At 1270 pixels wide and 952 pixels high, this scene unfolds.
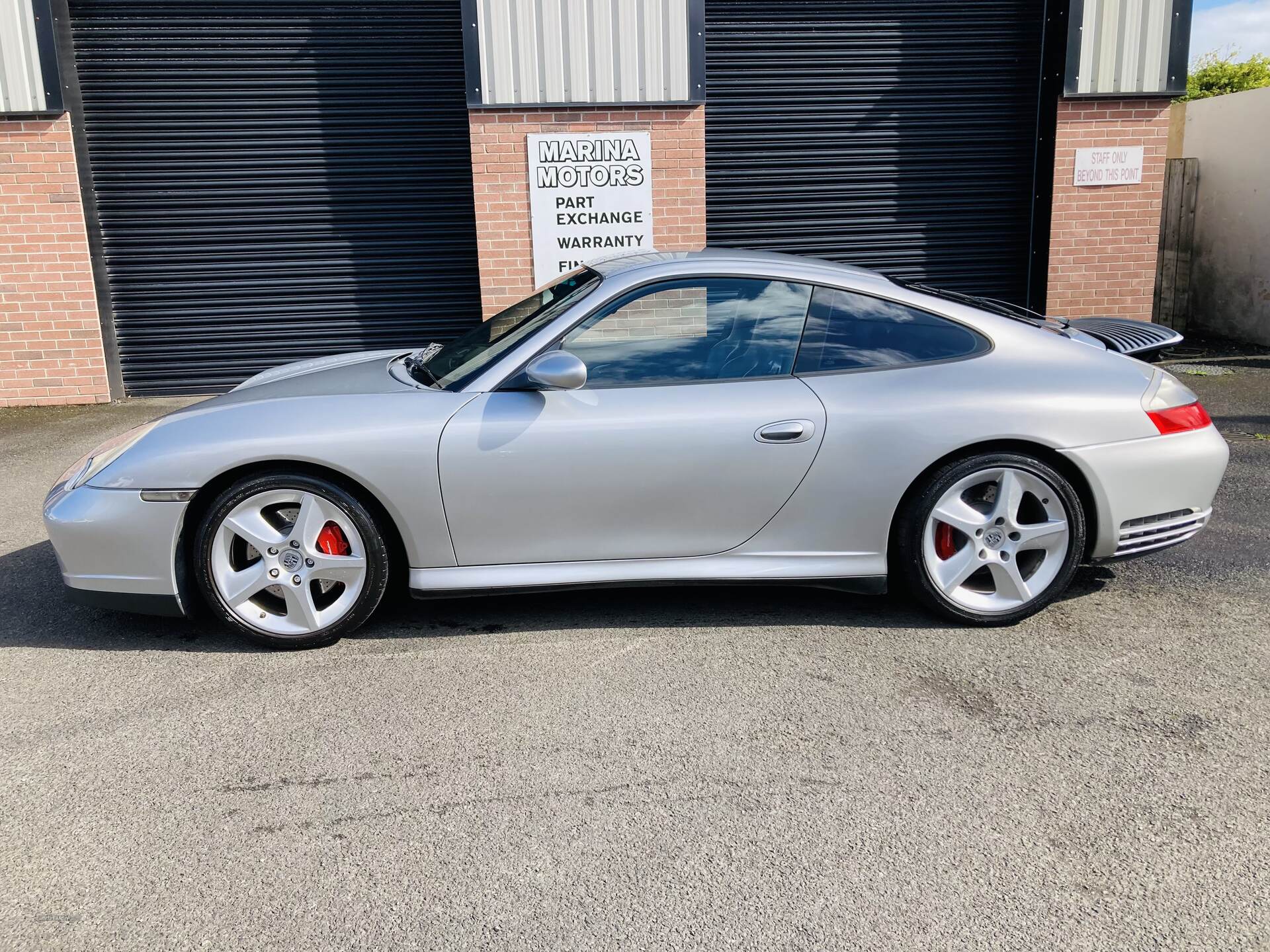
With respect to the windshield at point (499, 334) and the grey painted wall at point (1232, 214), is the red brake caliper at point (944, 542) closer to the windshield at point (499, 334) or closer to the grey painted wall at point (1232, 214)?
the windshield at point (499, 334)

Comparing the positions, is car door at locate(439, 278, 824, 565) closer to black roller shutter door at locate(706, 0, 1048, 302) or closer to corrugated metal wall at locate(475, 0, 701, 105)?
corrugated metal wall at locate(475, 0, 701, 105)

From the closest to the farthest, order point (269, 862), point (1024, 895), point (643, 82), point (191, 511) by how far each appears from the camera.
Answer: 1. point (1024, 895)
2. point (269, 862)
3. point (191, 511)
4. point (643, 82)

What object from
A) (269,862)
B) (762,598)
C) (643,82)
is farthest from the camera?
(643,82)

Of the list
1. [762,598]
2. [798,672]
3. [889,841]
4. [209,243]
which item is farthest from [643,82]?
[889,841]

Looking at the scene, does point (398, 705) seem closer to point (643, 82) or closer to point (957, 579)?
point (957, 579)

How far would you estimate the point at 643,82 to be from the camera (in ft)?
29.1

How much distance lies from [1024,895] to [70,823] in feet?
8.05

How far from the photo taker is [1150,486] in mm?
3982

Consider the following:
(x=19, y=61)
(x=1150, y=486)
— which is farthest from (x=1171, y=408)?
(x=19, y=61)

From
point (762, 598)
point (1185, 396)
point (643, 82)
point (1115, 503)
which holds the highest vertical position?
point (643, 82)

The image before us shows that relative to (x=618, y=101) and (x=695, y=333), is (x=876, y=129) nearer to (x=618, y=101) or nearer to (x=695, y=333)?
(x=618, y=101)

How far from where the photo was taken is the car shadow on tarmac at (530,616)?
413 centimetres

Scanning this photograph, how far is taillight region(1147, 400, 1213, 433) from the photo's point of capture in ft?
13.1

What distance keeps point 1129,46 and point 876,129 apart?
7.18ft
